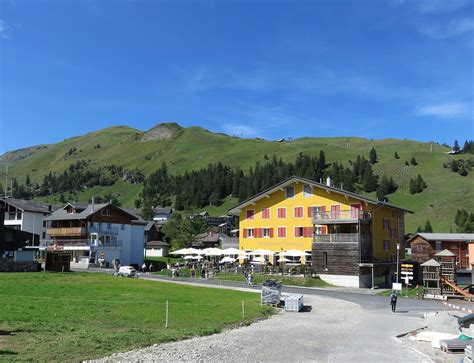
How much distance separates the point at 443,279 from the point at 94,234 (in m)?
→ 50.6

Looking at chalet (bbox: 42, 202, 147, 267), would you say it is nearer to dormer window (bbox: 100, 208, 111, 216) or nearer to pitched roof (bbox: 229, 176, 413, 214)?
dormer window (bbox: 100, 208, 111, 216)

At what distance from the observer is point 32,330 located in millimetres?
17891

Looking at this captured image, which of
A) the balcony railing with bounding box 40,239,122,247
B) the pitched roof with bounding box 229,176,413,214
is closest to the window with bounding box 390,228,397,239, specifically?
the pitched roof with bounding box 229,176,413,214

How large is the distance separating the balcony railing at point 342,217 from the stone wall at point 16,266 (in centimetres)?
3123

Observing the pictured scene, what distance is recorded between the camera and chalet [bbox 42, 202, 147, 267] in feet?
242

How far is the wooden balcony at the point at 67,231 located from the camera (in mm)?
74375

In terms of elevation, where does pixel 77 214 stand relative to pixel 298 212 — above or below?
above

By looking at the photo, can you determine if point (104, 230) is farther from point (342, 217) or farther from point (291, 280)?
point (342, 217)

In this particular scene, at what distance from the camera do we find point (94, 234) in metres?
74.3

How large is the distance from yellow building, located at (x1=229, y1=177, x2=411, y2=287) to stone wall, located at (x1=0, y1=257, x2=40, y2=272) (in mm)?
26850

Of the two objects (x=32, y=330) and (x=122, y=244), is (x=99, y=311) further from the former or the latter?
(x=122, y=244)

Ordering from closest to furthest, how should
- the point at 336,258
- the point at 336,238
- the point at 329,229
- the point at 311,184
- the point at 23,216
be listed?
1. the point at 336,258
2. the point at 336,238
3. the point at 329,229
4. the point at 311,184
5. the point at 23,216

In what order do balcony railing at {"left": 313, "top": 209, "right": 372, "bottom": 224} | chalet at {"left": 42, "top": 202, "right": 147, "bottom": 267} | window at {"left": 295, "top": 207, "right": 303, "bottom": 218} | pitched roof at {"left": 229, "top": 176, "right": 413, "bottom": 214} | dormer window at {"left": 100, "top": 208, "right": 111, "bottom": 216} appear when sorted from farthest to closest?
1. dormer window at {"left": 100, "top": 208, "right": 111, "bottom": 216}
2. chalet at {"left": 42, "top": 202, "right": 147, "bottom": 267}
3. window at {"left": 295, "top": 207, "right": 303, "bottom": 218}
4. pitched roof at {"left": 229, "top": 176, "right": 413, "bottom": 214}
5. balcony railing at {"left": 313, "top": 209, "right": 372, "bottom": 224}

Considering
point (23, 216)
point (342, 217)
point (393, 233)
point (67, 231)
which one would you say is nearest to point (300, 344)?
point (342, 217)
